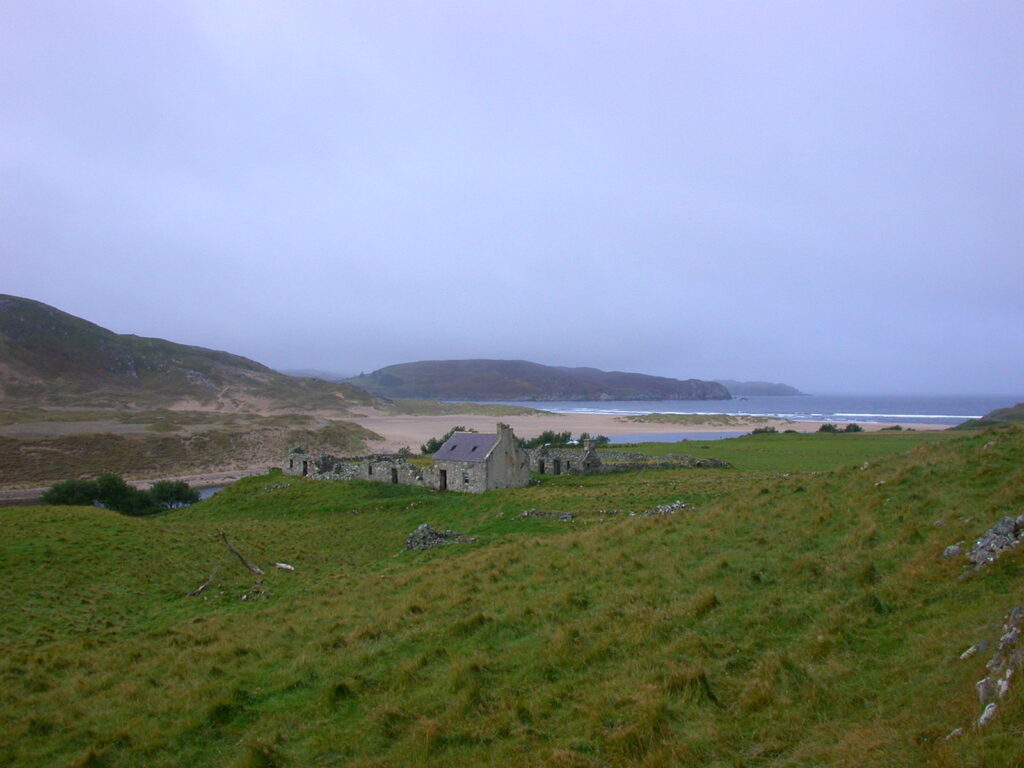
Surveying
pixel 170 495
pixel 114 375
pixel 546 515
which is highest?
pixel 114 375

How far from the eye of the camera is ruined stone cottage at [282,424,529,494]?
37094mm

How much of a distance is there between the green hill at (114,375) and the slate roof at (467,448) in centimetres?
10907

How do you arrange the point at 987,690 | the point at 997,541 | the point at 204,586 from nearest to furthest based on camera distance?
the point at 987,690 → the point at 997,541 → the point at 204,586

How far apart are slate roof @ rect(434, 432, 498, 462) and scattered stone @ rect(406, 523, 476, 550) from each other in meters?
12.4

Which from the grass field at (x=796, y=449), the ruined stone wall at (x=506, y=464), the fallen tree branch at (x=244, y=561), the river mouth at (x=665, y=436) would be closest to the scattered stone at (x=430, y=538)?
the fallen tree branch at (x=244, y=561)

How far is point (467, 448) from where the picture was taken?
38.7 m

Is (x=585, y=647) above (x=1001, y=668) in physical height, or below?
below

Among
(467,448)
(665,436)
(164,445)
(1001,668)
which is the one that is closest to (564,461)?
(467,448)

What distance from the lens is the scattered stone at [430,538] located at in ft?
77.3

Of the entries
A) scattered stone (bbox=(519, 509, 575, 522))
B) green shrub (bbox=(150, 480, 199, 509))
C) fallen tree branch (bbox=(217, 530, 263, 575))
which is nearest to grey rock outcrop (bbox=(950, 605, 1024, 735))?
scattered stone (bbox=(519, 509, 575, 522))

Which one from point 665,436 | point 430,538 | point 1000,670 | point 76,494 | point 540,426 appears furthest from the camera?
point 540,426

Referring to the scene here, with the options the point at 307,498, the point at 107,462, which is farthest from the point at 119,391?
the point at 307,498

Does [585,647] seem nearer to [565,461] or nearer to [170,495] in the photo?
[565,461]

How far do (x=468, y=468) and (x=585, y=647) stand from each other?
92.3ft
